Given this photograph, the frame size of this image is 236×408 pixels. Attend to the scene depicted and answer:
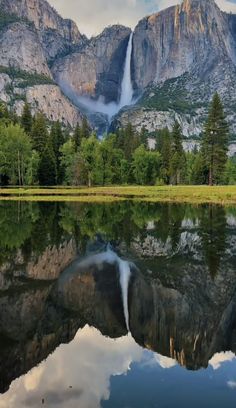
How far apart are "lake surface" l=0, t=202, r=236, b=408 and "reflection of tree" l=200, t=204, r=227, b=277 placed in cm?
14

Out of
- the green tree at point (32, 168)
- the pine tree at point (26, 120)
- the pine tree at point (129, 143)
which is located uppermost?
the pine tree at point (26, 120)

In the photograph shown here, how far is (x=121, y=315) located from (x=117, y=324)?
545 mm

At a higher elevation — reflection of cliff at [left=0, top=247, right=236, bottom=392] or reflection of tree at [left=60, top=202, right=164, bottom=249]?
reflection of cliff at [left=0, top=247, right=236, bottom=392]

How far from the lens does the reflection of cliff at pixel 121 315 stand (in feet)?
33.6

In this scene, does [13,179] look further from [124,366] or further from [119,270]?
[124,366]

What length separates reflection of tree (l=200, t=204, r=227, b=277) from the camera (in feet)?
62.5

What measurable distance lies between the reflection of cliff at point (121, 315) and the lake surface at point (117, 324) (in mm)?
29

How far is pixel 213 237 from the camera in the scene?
26109 mm

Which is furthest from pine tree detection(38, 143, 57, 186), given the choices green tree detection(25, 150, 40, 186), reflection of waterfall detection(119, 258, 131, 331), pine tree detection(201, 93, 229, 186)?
reflection of waterfall detection(119, 258, 131, 331)

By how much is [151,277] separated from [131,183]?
115 metres

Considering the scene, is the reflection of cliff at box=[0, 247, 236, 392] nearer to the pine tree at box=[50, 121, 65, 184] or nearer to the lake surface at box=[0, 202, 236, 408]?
the lake surface at box=[0, 202, 236, 408]

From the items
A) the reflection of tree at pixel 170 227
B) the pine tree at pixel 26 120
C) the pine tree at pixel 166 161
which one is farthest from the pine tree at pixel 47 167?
the reflection of tree at pixel 170 227

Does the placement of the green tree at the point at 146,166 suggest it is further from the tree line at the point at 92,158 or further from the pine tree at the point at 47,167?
the pine tree at the point at 47,167

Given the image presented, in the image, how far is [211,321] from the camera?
1202cm
